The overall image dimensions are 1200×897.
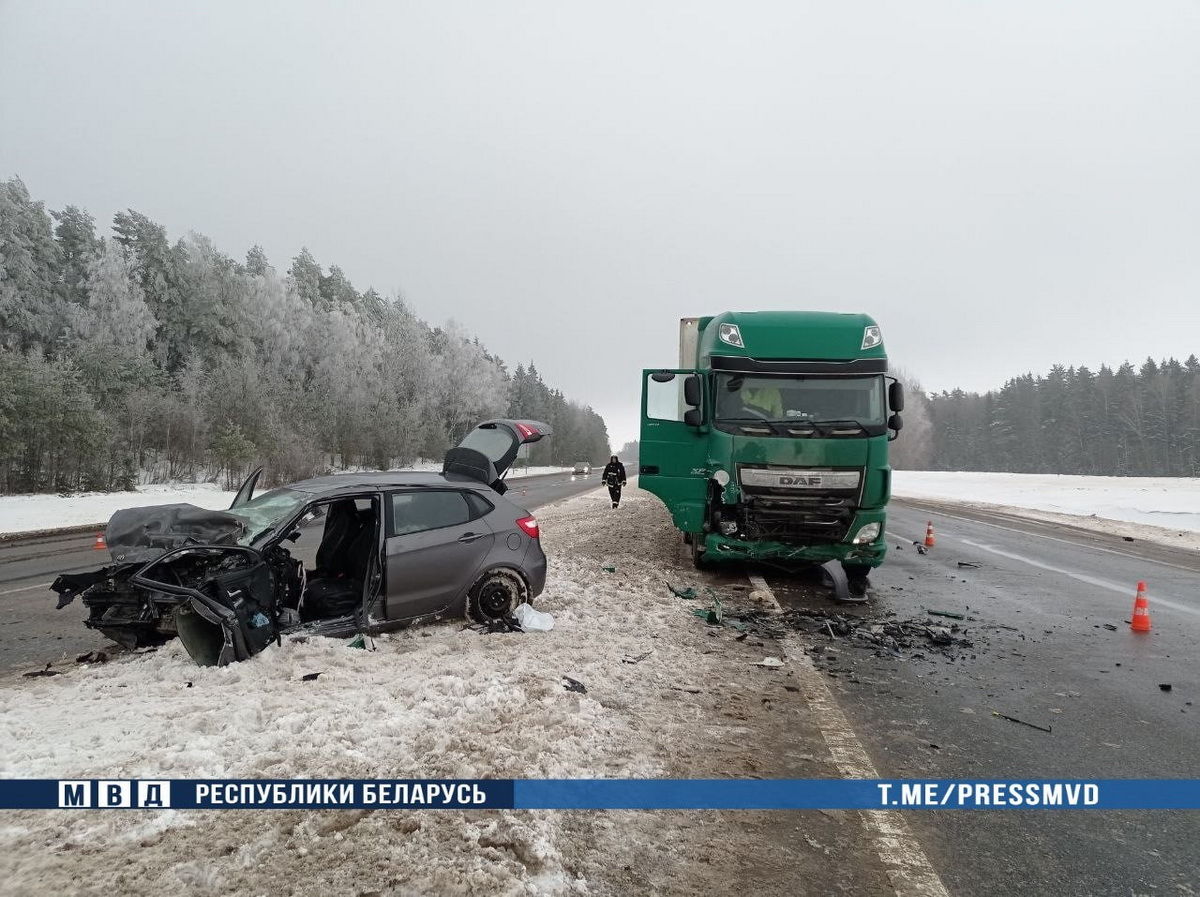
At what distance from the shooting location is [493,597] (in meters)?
6.24

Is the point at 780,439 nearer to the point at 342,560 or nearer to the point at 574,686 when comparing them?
the point at 574,686

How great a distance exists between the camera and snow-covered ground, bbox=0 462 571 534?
18594 mm

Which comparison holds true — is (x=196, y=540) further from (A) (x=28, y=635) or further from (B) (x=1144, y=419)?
(B) (x=1144, y=419)

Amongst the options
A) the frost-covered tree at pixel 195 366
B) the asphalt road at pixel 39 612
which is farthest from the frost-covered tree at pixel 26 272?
the asphalt road at pixel 39 612

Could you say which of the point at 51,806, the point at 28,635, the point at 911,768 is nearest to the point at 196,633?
the point at 51,806

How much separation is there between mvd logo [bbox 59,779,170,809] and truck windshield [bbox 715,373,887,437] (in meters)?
7.31

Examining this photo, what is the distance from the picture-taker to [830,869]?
2807mm

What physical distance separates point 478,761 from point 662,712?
144cm

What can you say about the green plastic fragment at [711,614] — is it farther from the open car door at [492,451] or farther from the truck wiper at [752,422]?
the open car door at [492,451]

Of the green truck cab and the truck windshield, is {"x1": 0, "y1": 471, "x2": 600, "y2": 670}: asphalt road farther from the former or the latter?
the truck windshield

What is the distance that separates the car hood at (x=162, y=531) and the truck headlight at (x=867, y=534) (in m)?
7.10

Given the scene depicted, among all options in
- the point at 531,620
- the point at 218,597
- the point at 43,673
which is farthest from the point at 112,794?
the point at 531,620

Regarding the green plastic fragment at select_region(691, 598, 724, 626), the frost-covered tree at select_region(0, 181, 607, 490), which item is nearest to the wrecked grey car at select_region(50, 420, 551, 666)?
the green plastic fragment at select_region(691, 598, 724, 626)

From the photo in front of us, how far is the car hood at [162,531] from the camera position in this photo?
5055mm
